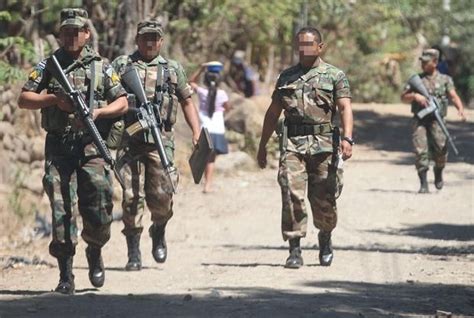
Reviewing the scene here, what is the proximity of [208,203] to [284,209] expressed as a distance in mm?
6373

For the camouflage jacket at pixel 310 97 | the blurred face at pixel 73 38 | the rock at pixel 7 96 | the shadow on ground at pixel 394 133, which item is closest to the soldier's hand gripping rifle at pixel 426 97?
the rock at pixel 7 96

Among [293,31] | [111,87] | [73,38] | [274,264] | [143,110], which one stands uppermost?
[73,38]

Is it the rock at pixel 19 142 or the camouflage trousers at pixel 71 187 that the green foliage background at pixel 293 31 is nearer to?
the rock at pixel 19 142

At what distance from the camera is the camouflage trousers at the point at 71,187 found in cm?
921

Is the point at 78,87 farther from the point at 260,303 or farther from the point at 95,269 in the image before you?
the point at 260,303

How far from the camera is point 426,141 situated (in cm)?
1744

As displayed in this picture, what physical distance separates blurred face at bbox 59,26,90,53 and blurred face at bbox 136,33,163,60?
1.63m

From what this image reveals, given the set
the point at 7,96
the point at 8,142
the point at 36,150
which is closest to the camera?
the point at 8,142

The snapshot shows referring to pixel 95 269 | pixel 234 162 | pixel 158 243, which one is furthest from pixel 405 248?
pixel 234 162

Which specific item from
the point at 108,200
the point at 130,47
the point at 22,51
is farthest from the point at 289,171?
the point at 130,47

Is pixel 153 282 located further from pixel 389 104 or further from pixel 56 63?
pixel 389 104

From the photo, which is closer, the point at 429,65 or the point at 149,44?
the point at 149,44

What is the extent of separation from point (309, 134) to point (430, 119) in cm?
684

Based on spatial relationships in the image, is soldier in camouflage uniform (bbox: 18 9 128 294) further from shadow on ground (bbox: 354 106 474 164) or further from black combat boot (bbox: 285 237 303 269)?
shadow on ground (bbox: 354 106 474 164)
